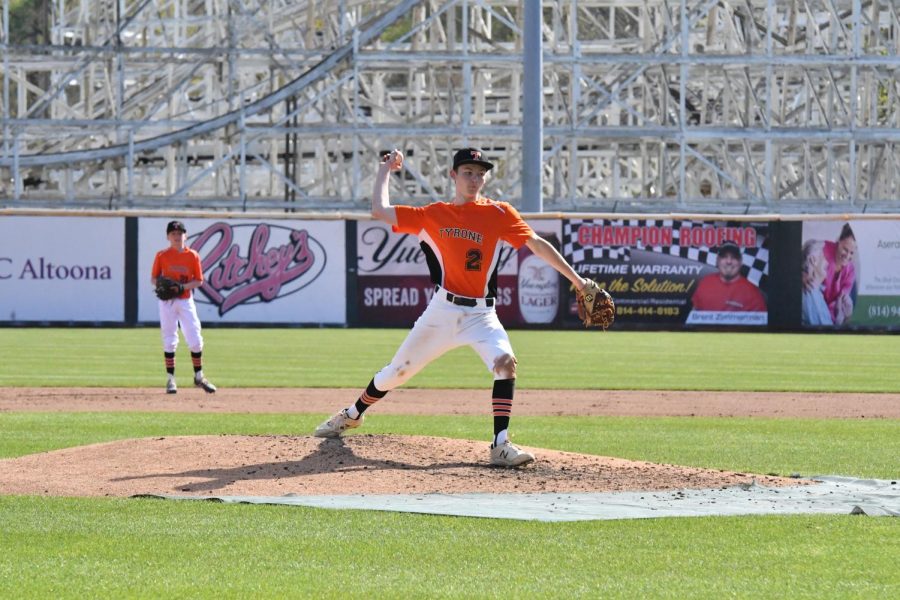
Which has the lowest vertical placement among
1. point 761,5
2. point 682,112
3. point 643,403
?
point 643,403

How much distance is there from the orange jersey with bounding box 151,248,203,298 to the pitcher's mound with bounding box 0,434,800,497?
20.8 ft

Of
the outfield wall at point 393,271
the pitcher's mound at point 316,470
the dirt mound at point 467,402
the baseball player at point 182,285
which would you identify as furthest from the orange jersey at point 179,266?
the outfield wall at point 393,271

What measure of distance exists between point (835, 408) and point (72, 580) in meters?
10.8

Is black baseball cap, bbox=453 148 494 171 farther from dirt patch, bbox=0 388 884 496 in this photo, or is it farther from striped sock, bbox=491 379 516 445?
dirt patch, bbox=0 388 884 496

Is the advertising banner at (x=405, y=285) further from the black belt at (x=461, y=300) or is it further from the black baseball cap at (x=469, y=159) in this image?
the black baseball cap at (x=469, y=159)

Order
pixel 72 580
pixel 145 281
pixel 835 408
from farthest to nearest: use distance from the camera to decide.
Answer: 1. pixel 145 281
2. pixel 835 408
3. pixel 72 580

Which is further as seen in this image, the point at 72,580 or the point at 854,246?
the point at 854,246

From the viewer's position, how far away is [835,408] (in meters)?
15.3

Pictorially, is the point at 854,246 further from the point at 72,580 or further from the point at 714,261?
the point at 72,580

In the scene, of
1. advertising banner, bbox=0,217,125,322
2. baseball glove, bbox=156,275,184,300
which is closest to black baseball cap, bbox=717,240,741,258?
advertising banner, bbox=0,217,125,322

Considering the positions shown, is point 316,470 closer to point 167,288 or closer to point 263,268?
point 167,288

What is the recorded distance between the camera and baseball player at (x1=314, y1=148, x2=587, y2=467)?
378 inches

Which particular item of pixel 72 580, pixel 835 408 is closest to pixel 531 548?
pixel 72 580

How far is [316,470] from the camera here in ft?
30.7
